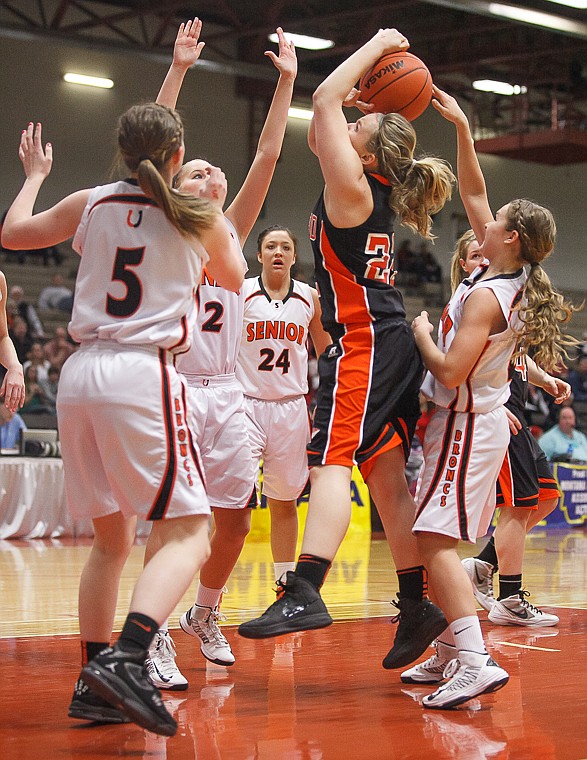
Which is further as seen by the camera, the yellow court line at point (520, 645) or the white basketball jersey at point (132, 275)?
the yellow court line at point (520, 645)

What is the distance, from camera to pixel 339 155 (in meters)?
3.79

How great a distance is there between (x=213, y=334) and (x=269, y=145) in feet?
2.57

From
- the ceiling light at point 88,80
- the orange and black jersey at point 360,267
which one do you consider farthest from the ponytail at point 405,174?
the ceiling light at point 88,80

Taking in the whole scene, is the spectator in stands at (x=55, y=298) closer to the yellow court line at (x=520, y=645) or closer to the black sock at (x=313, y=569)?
the yellow court line at (x=520, y=645)

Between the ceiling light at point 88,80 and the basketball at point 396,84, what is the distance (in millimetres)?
17083

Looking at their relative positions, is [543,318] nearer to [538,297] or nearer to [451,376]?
[538,297]

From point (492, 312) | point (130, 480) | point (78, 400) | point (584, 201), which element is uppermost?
point (584, 201)

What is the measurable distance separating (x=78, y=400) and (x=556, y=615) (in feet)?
12.0

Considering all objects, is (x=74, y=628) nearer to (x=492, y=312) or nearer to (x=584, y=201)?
(x=492, y=312)

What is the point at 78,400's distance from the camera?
10.6 feet

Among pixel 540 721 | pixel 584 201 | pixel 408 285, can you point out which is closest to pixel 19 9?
pixel 408 285

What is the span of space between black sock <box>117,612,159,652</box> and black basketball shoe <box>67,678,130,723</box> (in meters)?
0.44

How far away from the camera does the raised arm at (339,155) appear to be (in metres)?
3.80

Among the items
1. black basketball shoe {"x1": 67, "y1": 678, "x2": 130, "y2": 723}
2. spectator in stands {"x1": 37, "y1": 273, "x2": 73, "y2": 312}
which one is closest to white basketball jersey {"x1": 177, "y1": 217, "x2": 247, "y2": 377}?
black basketball shoe {"x1": 67, "y1": 678, "x2": 130, "y2": 723}
